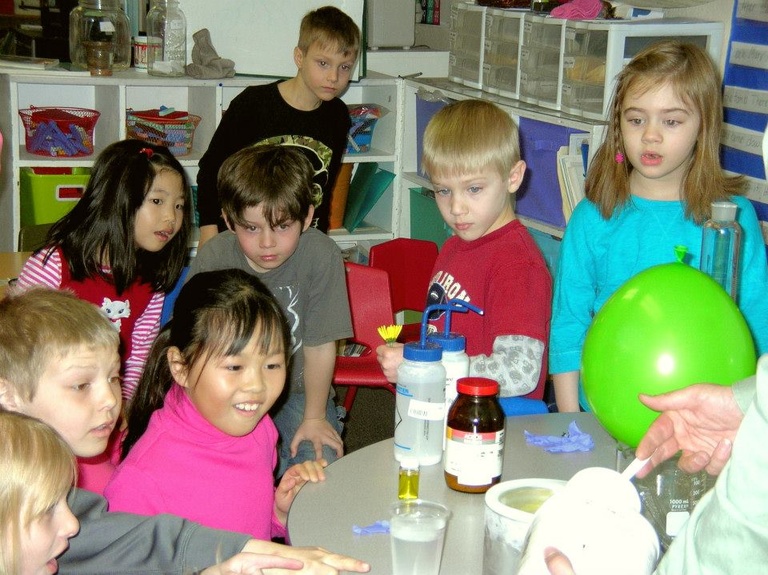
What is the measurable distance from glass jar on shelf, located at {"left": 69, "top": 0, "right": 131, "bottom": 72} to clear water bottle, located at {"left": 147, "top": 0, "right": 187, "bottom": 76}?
12cm

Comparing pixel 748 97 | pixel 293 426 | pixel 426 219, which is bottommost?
pixel 293 426

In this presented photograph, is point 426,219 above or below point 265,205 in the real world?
below

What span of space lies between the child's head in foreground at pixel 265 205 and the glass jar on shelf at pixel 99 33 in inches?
72.1

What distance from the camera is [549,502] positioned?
37.2 inches

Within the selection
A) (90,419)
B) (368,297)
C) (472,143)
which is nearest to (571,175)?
(368,297)

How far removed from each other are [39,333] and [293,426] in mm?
950

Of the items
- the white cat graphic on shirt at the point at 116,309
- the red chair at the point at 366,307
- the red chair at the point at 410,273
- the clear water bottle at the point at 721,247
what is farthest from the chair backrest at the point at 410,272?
the clear water bottle at the point at 721,247

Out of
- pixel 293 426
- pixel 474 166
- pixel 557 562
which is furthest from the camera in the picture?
pixel 293 426

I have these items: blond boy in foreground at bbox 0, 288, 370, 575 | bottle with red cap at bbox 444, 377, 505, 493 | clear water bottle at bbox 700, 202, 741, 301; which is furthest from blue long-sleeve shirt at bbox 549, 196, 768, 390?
blond boy in foreground at bbox 0, 288, 370, 575

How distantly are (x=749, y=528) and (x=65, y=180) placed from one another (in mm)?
3556

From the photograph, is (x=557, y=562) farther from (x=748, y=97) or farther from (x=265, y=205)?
(x=748, y=97)

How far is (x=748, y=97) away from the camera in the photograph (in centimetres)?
283

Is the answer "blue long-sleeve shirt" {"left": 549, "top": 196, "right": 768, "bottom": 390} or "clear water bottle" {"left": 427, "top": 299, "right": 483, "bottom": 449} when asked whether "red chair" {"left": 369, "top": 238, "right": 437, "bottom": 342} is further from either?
"clear water bottle" {"left": 427, "top": 299, "right": 483, "bottom": 449}

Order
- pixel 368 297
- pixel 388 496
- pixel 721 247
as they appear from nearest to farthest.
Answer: pixel 388 496 → pixel 721 247 → pixel 368 297
